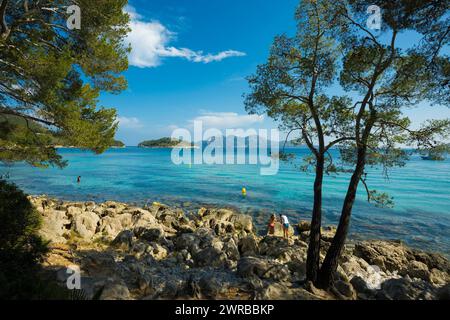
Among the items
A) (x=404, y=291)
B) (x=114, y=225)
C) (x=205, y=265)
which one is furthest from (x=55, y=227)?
(x=404, y=291)

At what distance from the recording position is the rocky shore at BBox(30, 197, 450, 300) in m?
7.38

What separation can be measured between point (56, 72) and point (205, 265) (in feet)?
32.4

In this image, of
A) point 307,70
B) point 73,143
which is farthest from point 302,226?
point 73,143

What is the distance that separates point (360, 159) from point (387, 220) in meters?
19.3

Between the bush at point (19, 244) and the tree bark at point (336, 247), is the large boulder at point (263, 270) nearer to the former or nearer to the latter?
the tree bark at point (336, 247)

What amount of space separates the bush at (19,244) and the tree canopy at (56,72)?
4309mm

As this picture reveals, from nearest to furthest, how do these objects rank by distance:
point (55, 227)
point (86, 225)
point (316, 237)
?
point (316, 237), point (55, 227), point (86, 225)

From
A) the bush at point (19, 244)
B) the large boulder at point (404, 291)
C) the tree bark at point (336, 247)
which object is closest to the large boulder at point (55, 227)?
the bush at point (19, 244)

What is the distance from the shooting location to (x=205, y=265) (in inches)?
432

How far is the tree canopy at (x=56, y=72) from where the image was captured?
8.82 meters

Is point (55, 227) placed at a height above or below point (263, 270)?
above

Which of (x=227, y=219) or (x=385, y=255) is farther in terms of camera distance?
(x=227, y=219)

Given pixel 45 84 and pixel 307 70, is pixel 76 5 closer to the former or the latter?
pixel 45 84

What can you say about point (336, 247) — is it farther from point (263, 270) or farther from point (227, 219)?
point (227, 219)
